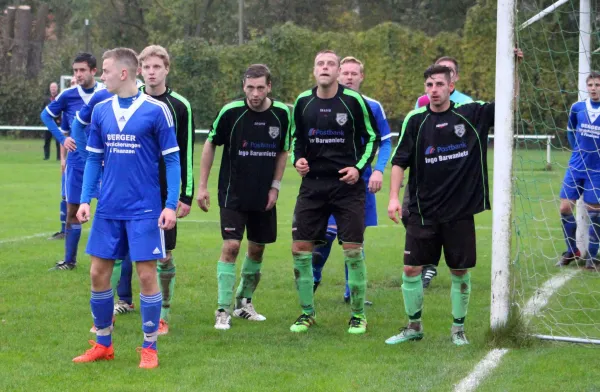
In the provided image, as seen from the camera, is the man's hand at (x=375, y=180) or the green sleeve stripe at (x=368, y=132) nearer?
the man's hand at (x=375, y=180)

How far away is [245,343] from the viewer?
281 inches

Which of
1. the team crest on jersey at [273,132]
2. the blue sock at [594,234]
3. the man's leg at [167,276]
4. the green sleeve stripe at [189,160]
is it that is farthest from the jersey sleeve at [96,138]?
the blue sock at [594,234]

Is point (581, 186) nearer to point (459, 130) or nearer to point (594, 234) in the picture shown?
point (594, 234)

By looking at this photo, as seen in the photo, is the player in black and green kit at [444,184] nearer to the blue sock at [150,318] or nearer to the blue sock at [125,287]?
the blue sock at [150,318]

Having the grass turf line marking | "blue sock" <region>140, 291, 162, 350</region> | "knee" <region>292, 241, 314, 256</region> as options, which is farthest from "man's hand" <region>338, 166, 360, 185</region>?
"blue sock" <region>140, 291, 162, 350</region>

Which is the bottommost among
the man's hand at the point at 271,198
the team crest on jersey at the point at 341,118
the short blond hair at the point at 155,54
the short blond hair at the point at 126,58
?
the man's hand at the point at 271,198

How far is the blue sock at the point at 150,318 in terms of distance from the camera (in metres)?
6.36

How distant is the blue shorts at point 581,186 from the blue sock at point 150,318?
6.35 metres

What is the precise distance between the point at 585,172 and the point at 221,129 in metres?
5.14

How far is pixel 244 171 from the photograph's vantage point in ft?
25.7

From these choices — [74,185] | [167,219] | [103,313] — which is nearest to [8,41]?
[74,185]

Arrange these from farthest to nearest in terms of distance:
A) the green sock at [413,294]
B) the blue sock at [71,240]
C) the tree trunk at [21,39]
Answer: the tree trunk at [21,39] < the blue sock at [71,240] < the green sock at [413,294]

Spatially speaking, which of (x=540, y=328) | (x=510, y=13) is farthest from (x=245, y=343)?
(x=510, y=13)

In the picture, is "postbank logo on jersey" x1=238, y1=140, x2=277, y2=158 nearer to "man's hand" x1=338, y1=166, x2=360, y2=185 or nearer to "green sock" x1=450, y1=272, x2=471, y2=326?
"man's hand" x1=338, y1=166, x2=360, y2=185
